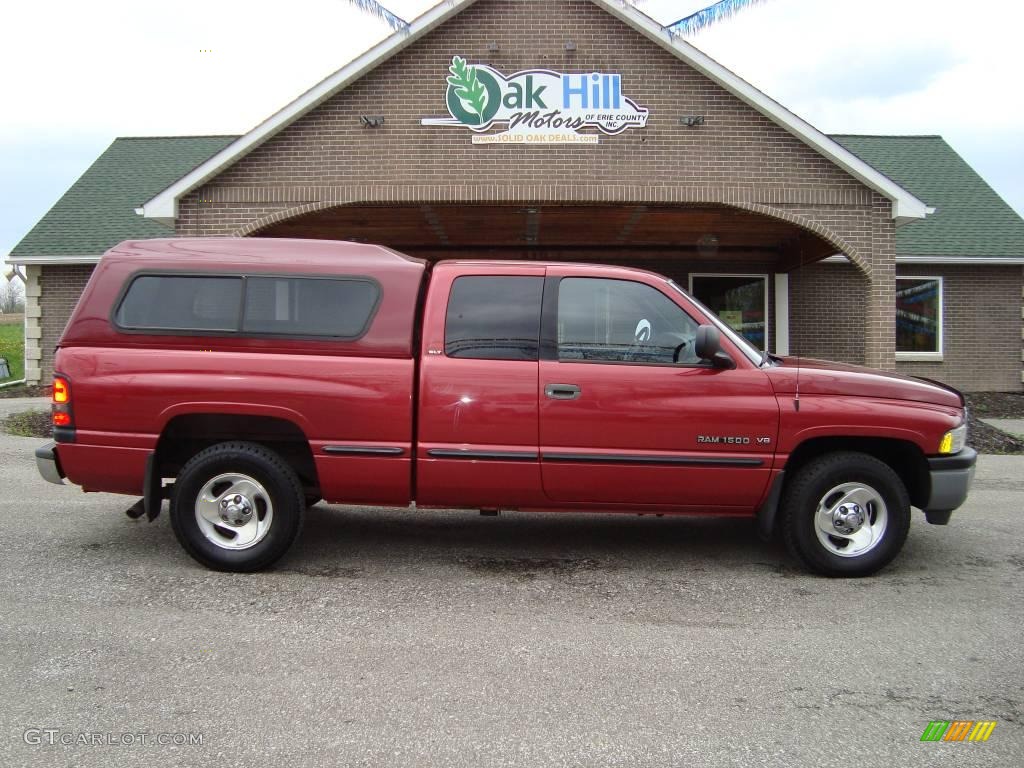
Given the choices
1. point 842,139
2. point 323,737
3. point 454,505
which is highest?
point 842,139

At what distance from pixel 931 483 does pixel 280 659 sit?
394 cm

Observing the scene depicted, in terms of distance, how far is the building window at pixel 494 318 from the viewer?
16.6 ft

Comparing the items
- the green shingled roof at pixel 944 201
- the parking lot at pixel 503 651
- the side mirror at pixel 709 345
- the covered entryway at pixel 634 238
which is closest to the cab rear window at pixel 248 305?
the parking lot at pixel 503 651

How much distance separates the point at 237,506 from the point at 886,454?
4.18m

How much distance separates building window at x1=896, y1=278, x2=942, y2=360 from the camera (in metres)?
16.7

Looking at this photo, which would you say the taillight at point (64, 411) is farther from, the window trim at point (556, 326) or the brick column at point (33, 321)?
the brick column at point (33, 321)

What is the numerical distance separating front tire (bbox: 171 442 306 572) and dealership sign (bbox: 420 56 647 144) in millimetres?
7524

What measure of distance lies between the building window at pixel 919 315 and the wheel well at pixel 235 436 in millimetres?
14591

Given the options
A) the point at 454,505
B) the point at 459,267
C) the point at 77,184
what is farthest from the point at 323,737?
the point at 77,184

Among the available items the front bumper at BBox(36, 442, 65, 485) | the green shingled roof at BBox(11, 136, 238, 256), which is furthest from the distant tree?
the front bumper at BBox(36, 442, 65, 485)

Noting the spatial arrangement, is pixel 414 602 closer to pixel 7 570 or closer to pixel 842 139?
pixel 7 570

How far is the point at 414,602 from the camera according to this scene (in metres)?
4.67

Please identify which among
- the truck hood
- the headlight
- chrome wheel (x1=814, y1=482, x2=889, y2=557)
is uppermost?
the truck hood

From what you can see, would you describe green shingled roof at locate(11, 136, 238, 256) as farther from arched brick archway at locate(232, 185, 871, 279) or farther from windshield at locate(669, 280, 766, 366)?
windshield at locate(669, 280, 766, 366)
